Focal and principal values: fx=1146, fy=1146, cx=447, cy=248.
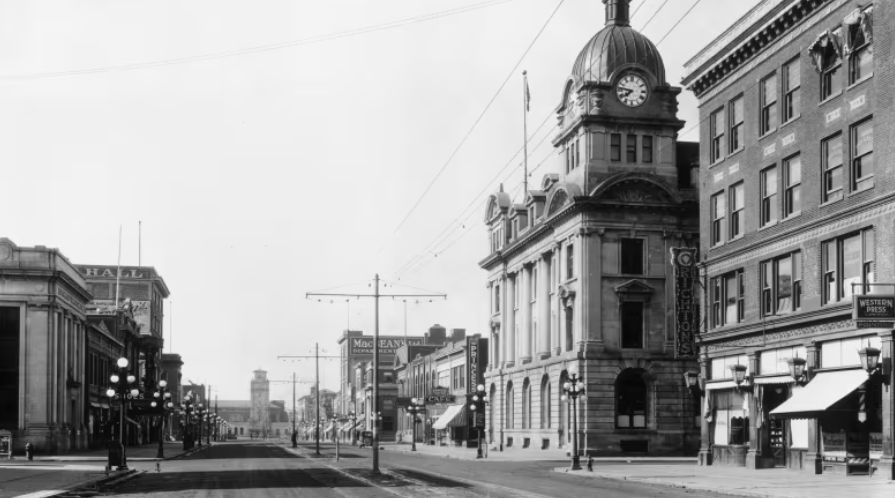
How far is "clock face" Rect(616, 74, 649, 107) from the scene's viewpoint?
7556 centimetres

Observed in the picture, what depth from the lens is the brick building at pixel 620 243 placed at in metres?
73.7

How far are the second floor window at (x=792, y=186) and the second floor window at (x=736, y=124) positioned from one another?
4249 mm

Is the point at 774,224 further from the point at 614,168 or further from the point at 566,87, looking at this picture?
the point at 566,87

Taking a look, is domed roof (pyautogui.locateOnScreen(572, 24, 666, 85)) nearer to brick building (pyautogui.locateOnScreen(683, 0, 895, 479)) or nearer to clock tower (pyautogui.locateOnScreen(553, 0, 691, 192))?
clock tower (pyautogui.locateOnScreen(553, 0, 691, 192))

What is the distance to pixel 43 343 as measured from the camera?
78.2 meters

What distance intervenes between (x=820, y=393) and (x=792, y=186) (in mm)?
8564

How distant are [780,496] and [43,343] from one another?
60.7 m

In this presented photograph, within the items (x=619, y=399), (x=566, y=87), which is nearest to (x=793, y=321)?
(x=619, y=399)

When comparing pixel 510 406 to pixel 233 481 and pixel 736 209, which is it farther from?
pixel 233 481

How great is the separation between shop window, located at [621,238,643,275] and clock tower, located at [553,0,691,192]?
4318 millimetres

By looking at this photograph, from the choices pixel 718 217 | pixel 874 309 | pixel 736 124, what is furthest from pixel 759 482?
pixel 736 124

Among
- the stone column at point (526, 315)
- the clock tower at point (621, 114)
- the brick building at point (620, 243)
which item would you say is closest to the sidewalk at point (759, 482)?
the brick building at point (620, 243)

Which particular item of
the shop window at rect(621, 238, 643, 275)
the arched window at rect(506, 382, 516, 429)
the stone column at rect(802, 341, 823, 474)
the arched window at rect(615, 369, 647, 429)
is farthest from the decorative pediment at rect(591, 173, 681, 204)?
the stone column at rect(802, 341, 823, 474)

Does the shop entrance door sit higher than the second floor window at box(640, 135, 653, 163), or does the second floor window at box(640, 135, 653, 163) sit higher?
the second floor window at box(640, 135, 653, 163)
